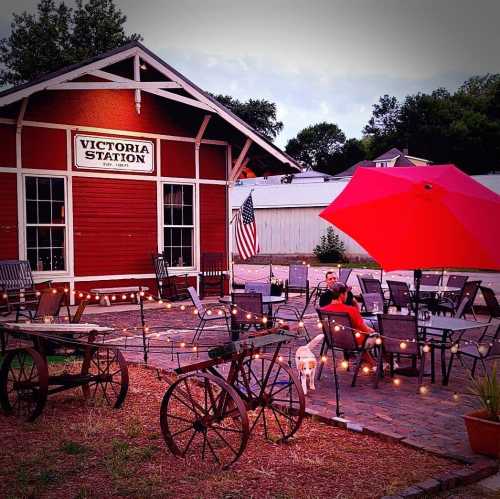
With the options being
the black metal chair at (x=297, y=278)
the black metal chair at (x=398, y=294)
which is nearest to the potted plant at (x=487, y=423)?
the black metal chair at (x=398, y=294)

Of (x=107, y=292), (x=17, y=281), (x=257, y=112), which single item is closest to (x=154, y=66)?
(x=107, y=292)

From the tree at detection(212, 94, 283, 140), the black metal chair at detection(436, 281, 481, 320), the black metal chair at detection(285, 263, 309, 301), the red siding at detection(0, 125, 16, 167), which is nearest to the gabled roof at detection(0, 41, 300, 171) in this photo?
the red siding at detection(0, 125, 16, 167)

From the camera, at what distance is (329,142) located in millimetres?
81875

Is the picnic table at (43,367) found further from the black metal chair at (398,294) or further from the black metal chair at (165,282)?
the black metal chair at (165,282)

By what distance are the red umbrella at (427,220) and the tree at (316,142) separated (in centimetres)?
7513

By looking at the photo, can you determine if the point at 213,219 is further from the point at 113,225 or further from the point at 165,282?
the point at 113,225

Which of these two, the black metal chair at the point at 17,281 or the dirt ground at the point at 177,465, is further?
the black metal chair at the point at 17,281

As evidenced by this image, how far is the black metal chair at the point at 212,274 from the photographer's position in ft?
46.5

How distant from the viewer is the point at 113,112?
1280cm

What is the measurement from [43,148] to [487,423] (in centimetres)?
1022

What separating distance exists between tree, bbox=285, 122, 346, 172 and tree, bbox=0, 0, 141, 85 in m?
45.6

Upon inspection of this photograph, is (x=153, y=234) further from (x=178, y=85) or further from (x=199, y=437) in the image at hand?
(x=199, y=437)

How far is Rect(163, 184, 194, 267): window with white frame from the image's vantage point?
13.9m

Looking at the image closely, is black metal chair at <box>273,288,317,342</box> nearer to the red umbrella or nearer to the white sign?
the red umbrella
